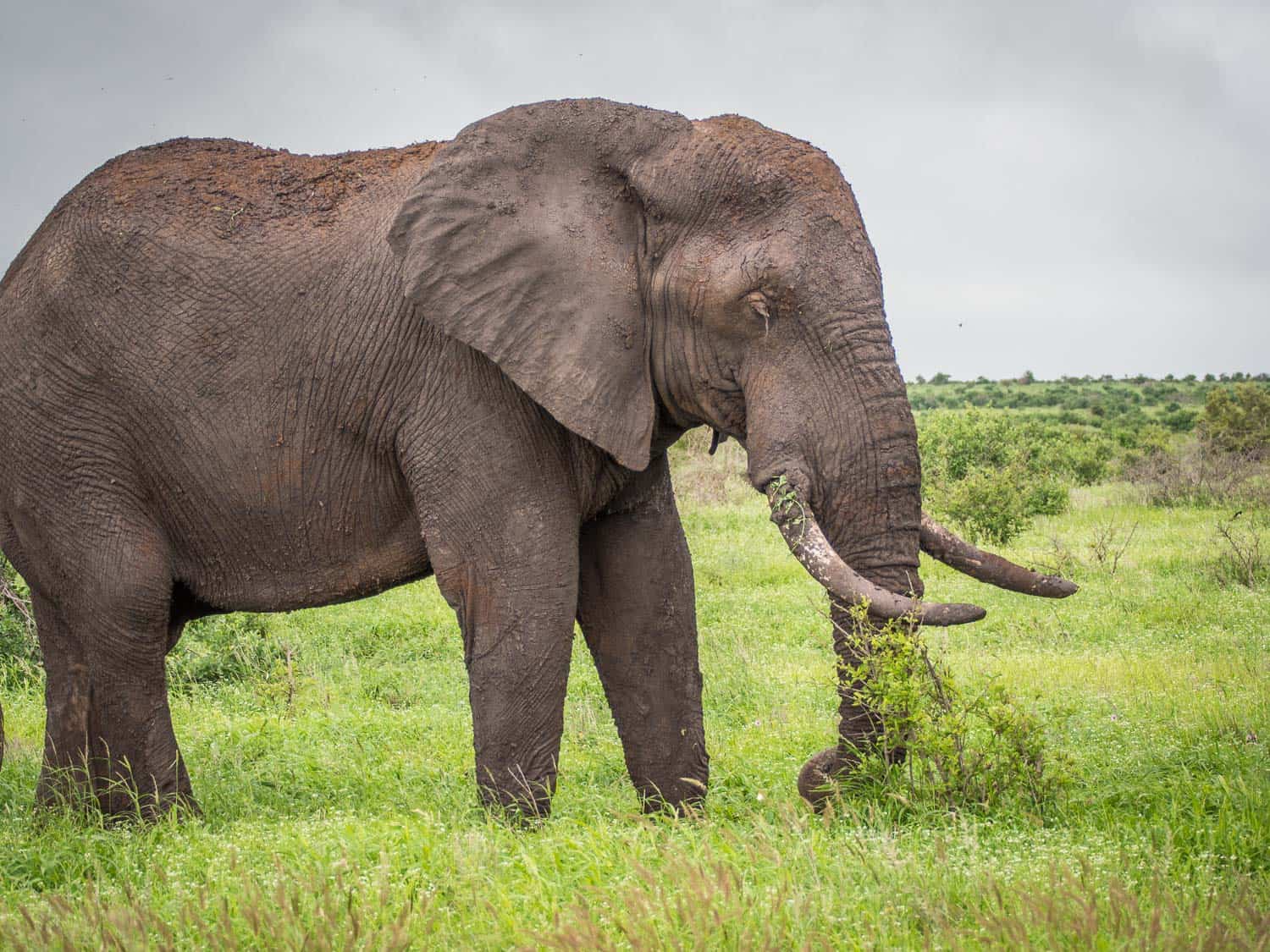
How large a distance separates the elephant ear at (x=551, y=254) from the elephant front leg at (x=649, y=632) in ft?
2.64

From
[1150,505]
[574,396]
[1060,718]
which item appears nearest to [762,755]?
[1060,718]

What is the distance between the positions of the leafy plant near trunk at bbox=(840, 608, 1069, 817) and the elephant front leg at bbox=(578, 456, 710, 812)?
41.5 inches

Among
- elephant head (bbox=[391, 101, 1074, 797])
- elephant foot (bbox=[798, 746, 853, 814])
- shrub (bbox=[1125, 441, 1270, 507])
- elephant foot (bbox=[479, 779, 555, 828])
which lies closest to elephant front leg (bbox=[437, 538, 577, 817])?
elephant foot (bbox=[479, 779, 555, 828])

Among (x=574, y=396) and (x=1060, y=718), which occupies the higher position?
(x=574, y=396)

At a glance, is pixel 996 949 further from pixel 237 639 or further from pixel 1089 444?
pixel 1089 444

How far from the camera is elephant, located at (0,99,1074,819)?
5.31m

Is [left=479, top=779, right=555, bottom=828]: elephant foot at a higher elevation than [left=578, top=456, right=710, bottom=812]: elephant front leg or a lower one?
lower

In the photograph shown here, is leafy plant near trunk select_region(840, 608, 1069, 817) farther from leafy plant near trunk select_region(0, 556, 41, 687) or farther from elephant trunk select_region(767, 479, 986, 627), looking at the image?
leafy plant near trunk select_region(0, 556, 41, 687)

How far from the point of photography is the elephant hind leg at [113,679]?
602 centimetres

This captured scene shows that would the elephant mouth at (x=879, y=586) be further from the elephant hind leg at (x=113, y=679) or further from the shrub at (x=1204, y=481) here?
the shrub at (x=1204, y=481)

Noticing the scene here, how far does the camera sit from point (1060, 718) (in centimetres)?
737

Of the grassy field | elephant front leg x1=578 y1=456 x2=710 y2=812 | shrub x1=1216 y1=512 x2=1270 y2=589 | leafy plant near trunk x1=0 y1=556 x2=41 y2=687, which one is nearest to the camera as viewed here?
the grassy field

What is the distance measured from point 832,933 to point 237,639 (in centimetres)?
825

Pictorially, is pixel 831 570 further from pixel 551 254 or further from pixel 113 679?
pixel 113 679
